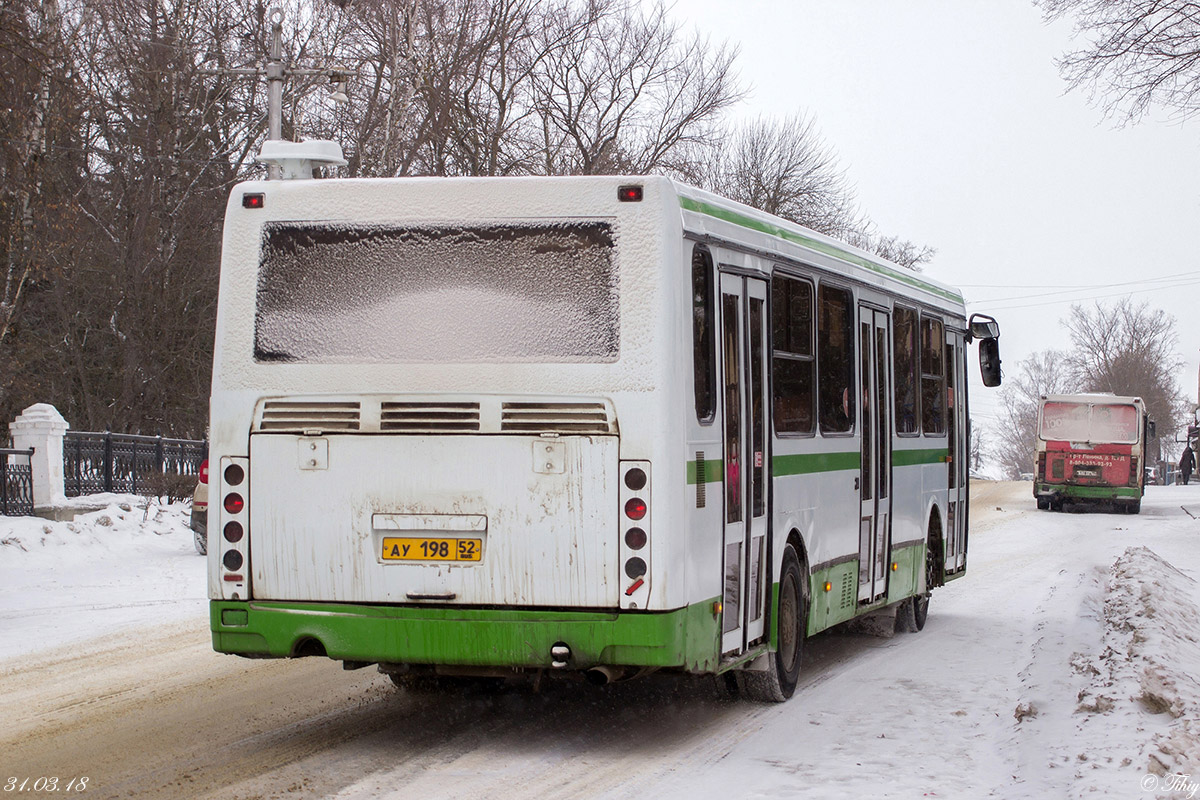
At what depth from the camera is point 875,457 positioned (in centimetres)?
1124

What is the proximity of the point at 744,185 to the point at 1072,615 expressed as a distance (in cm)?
4248

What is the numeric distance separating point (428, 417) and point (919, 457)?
6.51 metres

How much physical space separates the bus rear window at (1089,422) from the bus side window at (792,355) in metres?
30.8

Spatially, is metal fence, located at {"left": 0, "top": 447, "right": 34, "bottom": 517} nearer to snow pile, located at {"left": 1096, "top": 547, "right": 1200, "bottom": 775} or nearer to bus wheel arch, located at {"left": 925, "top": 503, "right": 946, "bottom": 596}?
bus wheel arch, located at {"left": 925, "top": 503, "right": 946, "bottom": 596}

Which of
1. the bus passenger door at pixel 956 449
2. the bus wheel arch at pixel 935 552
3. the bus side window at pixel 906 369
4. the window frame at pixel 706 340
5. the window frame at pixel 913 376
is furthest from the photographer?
the bus passenger door at pixel 956 449

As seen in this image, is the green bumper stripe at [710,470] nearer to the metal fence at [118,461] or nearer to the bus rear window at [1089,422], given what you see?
the metal fence at [118,461]

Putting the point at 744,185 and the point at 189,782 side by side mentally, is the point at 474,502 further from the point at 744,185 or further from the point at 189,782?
the point at 744,185

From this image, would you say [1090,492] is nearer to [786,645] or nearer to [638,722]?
[786,645]

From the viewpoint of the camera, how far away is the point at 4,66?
14.1 meters

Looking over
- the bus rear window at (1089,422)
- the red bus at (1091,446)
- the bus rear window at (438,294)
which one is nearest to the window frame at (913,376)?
the bus rear window at (438,294)

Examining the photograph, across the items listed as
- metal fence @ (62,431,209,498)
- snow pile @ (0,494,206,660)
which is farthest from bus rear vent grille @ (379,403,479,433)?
metal fence @ (62,431,209,498)

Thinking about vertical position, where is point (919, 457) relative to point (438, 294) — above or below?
below

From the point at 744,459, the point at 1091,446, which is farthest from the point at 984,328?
the point at 1091,446

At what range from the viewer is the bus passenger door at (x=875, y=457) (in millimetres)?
10992
